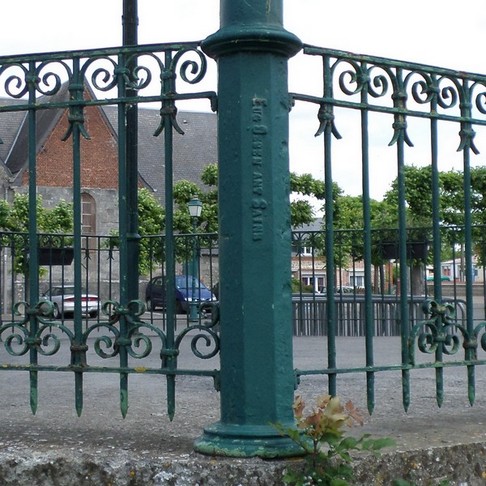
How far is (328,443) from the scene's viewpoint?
2736 millimetres

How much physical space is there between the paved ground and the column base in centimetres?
9

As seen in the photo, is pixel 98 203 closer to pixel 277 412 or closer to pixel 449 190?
pixel 449 190

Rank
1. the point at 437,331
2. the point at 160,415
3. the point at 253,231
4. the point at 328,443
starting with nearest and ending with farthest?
the point at 328,443 < the point at 253,231 < the point at 437,331 < the point at 160,415

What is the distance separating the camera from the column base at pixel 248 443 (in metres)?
2.79

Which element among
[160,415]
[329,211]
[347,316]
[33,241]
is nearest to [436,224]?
[329,211]

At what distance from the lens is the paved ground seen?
303cm

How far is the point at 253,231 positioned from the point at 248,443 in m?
0.69

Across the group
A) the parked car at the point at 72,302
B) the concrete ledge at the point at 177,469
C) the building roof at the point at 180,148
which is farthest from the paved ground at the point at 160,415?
the building roof at the point at 180,148

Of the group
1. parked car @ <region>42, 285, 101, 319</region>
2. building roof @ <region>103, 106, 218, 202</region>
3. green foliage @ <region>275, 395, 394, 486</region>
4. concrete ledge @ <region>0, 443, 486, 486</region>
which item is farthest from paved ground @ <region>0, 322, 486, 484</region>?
building roof @ <region>103, 106, 218, 202</region>

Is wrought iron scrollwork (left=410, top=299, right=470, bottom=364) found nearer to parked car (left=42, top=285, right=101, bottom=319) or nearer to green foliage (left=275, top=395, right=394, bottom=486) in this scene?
green foliage (left=275, top=395, right=394, bottom=486)

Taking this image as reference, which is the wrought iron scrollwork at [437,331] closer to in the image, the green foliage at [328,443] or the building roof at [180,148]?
the green foliage at [328,443]

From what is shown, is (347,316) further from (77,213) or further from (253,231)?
(253,231)

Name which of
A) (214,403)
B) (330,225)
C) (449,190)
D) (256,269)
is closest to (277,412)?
(256,269)

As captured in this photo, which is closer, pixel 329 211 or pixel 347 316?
pixel 329 211
